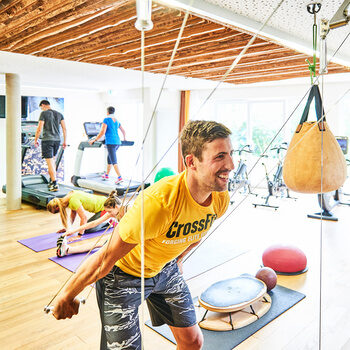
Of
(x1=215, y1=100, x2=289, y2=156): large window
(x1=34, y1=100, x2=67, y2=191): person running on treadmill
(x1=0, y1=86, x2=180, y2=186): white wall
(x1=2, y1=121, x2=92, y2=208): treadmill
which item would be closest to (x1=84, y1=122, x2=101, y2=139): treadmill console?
(x1=0, y1=86, x2=180, y2=186): white wall

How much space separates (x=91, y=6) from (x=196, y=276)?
7.28ft

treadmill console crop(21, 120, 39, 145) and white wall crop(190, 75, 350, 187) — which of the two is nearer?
white wall crop(190, 75, 350, 187)

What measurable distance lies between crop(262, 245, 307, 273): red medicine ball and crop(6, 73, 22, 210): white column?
3856 mm

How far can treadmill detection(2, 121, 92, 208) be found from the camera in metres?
5.18

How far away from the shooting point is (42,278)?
2904 millimetres

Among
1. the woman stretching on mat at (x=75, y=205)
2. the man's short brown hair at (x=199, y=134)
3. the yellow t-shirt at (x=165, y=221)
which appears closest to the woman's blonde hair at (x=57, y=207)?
the woman stretching on mat at (x=75, y=205)

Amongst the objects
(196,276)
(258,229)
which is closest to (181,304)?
(196,276)

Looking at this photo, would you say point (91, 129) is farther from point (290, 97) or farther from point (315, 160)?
point (315, 160)

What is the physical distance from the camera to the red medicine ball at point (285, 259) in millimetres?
3002

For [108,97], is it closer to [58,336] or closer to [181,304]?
[58,336]

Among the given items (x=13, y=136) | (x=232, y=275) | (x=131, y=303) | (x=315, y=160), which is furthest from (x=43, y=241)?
(x=315, y=160)

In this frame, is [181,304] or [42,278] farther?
[42,278]

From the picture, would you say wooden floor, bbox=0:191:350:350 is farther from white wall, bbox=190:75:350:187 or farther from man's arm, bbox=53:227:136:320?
white wall, bbox=190:75:350:187

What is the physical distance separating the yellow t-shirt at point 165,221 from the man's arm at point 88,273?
48mm
